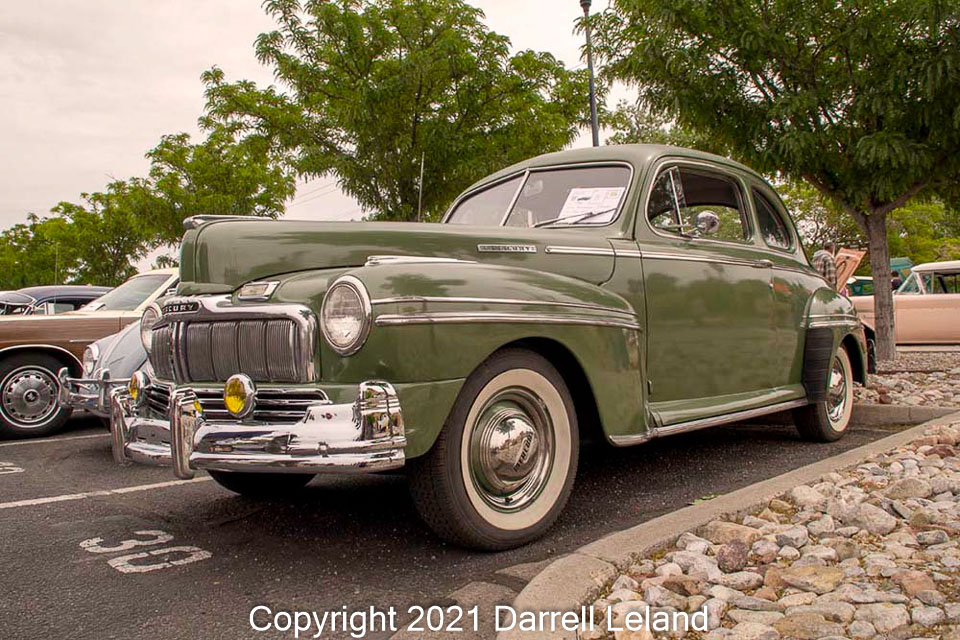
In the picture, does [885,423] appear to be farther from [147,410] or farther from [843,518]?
[147,410]

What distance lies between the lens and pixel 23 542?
3.50 meters

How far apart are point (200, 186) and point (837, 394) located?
20815 millimetres

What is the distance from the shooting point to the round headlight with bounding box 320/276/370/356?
8.93 ft

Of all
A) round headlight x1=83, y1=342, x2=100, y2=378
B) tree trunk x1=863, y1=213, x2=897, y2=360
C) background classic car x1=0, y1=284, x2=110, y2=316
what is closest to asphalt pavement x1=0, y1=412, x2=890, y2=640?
round headlight x1=83, y1=342, x2=100, y2=378

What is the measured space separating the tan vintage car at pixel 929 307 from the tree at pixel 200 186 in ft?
51.8

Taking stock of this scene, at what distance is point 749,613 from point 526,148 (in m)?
10.2

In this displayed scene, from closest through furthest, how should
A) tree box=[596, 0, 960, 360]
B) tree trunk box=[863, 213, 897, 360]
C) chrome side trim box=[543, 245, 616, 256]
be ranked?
1. chrome side trim box=[543, 245, 616, 256]
2. tree box=[596, 0, 960, 360]
3. tree trunk box=[863, 213, 897, 360]

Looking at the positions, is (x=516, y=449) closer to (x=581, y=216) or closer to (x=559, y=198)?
(x=581, y=216)

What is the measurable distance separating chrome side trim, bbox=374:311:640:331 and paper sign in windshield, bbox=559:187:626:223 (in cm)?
85

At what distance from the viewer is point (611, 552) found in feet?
8.74

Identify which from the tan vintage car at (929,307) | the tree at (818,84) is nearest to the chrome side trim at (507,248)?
the tree at (818,84)

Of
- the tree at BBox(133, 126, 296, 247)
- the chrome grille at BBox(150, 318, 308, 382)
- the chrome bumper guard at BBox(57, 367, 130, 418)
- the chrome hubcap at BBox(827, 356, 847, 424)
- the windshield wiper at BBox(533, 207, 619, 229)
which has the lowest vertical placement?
the chrome hubcap at BBox(827, 356, 847, 424)

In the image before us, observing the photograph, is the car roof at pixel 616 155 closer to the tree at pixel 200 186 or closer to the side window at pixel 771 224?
the side window at pixel 771 224

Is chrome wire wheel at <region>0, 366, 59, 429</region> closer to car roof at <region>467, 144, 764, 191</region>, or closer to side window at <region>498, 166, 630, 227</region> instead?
car roof at <region>467, 144, 764, 191</region>
